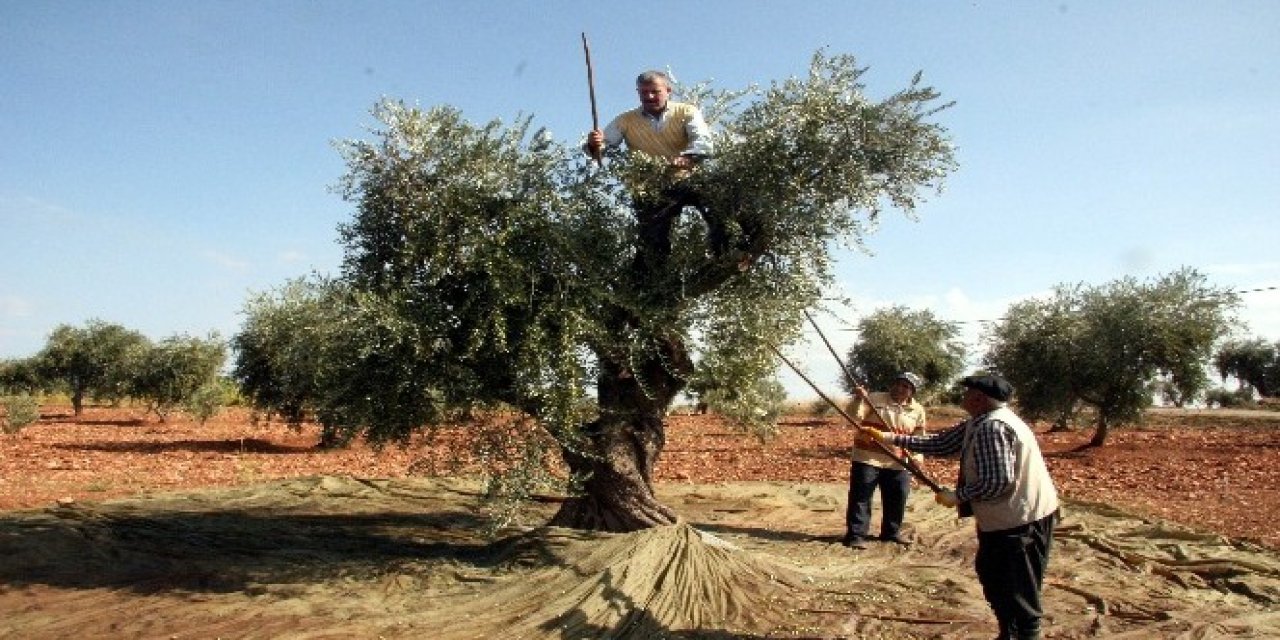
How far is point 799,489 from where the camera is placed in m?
16.6

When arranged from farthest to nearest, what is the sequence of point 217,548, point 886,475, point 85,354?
point 85,354
point 886,475
point 217,548

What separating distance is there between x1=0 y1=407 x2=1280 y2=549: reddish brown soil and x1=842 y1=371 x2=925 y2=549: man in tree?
5.25 m

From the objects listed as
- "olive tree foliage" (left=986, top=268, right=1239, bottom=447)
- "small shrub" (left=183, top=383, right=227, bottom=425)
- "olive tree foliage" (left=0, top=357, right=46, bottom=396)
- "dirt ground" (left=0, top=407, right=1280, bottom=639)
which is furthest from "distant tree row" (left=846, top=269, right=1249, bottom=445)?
"olive tree foliage" (left=0, top=357, right=46, bottom=396)

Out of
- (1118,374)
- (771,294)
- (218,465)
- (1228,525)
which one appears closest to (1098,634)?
(771,294)

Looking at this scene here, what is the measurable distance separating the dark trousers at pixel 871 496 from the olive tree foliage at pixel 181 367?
3518 centimetres

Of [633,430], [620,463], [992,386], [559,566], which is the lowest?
[559,566]

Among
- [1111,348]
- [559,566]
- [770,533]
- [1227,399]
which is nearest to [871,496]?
[770,533]

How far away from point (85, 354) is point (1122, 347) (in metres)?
51.2

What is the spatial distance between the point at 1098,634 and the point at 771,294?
479cm

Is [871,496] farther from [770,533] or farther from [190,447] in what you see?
[190,447]

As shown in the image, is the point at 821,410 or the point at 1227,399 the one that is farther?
the point at 1227,399

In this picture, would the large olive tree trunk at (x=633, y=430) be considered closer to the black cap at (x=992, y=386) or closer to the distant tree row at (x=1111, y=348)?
the black cap at (x=992, y=386)

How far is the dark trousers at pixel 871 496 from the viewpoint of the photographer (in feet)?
38.9

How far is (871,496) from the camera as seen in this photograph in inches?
464
